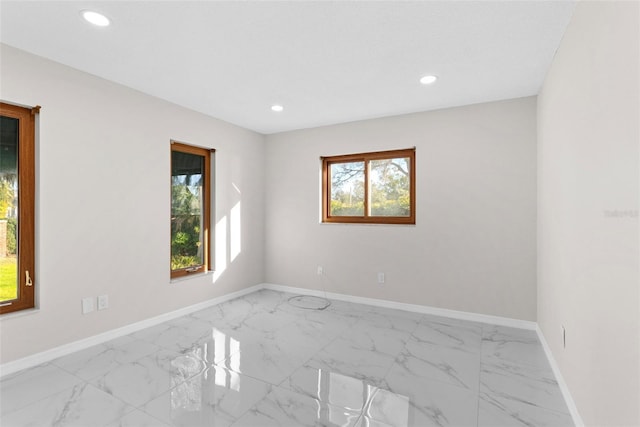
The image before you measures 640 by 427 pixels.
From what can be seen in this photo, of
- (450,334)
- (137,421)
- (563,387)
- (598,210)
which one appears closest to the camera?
(598,210)

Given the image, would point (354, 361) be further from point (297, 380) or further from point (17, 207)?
point (17, 207)

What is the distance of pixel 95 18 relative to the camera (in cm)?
202

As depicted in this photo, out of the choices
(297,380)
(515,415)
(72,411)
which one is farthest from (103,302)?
(515,415)

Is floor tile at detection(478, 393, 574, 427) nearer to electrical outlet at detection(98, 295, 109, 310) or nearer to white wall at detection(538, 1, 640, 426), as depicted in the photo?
white wall at detection(538, 1, 640, 426)

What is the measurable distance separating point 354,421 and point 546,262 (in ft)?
7.06

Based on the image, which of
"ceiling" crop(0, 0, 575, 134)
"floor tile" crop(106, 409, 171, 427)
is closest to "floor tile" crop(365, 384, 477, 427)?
"floor tile" crop(106, 409, 171, 427)

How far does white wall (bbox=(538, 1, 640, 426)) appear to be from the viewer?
48.1 inches

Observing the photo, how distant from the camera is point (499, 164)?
11.3ft

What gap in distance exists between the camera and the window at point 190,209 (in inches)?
148

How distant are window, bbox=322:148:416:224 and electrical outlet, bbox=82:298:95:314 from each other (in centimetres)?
280

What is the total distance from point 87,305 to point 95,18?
226 centimetres

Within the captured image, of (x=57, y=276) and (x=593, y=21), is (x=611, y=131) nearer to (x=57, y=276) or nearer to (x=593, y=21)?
(x=593, y=21)

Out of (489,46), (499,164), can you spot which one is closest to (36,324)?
(489,46)

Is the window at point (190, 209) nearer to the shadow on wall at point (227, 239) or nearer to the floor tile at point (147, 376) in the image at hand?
the shadow on wall at point (227, 239)
